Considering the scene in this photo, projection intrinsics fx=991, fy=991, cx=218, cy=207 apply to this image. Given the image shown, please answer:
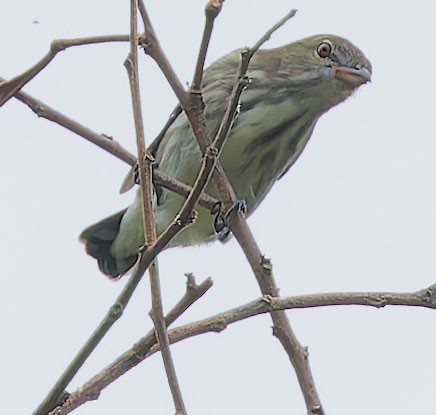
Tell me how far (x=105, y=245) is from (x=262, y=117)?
99 cm

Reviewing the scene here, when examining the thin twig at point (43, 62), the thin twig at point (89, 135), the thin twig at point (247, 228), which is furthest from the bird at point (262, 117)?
the thin twig at point (43, 62)

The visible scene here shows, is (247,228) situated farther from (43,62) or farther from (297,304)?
(43,62)

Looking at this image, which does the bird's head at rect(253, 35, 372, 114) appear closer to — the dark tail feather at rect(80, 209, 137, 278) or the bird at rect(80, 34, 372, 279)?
the bird at rect(80, 34, 372, 279)

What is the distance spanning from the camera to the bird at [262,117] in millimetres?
3537

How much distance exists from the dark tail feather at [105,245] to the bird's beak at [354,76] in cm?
114

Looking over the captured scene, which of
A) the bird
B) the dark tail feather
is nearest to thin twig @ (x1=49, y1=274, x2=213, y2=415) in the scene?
the bird

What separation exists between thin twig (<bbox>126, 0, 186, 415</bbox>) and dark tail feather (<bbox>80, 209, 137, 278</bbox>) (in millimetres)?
2646

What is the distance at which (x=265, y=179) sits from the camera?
371cm

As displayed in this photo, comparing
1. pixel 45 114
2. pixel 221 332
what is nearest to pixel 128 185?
pixel 45 114

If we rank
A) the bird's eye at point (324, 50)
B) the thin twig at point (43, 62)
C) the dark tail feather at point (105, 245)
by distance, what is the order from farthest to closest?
1. the dark tail feather at point (105, 245)
2. the bird's eye at point (324, 50)
3. the thin twig at point (43, 62)

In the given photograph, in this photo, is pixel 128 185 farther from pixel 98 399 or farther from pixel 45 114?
pixel 98 399

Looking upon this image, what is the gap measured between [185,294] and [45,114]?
0.52m

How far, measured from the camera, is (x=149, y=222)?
1.33 m

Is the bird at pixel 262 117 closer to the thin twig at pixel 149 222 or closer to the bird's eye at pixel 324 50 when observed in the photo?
the bird's eye at pixel 324 50
